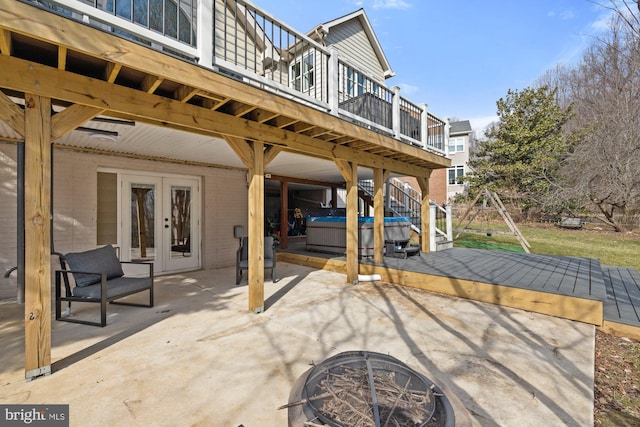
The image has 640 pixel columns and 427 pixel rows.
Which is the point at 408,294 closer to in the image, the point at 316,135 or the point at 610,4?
the point at 316,135

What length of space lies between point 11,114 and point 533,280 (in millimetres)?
6489

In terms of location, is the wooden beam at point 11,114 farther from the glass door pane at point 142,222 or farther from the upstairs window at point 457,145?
the upstairs window at point 457,145

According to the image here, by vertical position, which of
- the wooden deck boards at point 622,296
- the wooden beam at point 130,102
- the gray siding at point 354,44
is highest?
the gray siding at point 354,44

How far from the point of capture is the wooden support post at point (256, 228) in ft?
12.3

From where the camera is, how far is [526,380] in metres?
2.33

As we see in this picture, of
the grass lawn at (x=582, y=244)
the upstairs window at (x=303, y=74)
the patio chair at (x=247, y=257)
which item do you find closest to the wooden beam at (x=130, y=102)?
the upstairs window at (x=303, y=74)

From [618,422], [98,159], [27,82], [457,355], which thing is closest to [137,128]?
[27,82]

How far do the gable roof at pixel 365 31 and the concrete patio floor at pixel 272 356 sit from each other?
28.0 feet

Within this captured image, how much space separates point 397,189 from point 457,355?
Answer: 25.0 feet

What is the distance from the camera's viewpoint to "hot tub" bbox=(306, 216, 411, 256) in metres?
6.50

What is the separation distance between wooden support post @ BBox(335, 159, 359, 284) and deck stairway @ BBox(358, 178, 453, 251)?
3.12 meters

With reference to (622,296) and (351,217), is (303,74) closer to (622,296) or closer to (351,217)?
(351,217)

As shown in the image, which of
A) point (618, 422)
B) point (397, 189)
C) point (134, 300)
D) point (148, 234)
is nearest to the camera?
point (618, 422)

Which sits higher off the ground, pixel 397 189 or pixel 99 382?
pixel 397 189
